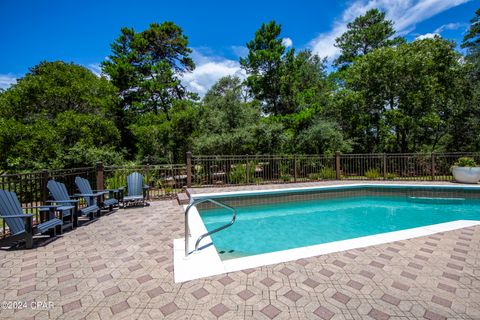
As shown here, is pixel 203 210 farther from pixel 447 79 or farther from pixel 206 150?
pixel 447 79

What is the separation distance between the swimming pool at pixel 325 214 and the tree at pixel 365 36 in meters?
15.0

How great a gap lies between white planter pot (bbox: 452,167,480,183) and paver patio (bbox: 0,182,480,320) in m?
7.70

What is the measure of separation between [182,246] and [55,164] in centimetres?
884

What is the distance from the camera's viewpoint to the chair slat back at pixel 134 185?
6.67 metres

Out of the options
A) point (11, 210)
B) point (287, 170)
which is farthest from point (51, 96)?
point (287, 170)

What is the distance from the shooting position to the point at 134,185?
6691 millimetres

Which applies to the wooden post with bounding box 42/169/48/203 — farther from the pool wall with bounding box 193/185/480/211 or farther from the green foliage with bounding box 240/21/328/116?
the green foliage with bounding box 240/21/328/116

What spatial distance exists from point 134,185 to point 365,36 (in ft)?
71.8

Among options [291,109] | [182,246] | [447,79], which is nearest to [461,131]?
[447,79]

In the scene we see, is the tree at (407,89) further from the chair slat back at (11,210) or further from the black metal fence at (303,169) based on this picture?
the chair slat back at (11,210)

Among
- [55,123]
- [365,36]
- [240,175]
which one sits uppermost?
[365,36]

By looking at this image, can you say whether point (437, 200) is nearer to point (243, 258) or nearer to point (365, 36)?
point (243, 258)

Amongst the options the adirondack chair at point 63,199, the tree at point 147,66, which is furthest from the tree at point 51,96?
the adirondack chair at point 63,199

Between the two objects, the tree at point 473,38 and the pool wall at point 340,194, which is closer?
the pool wall at point 340,194
